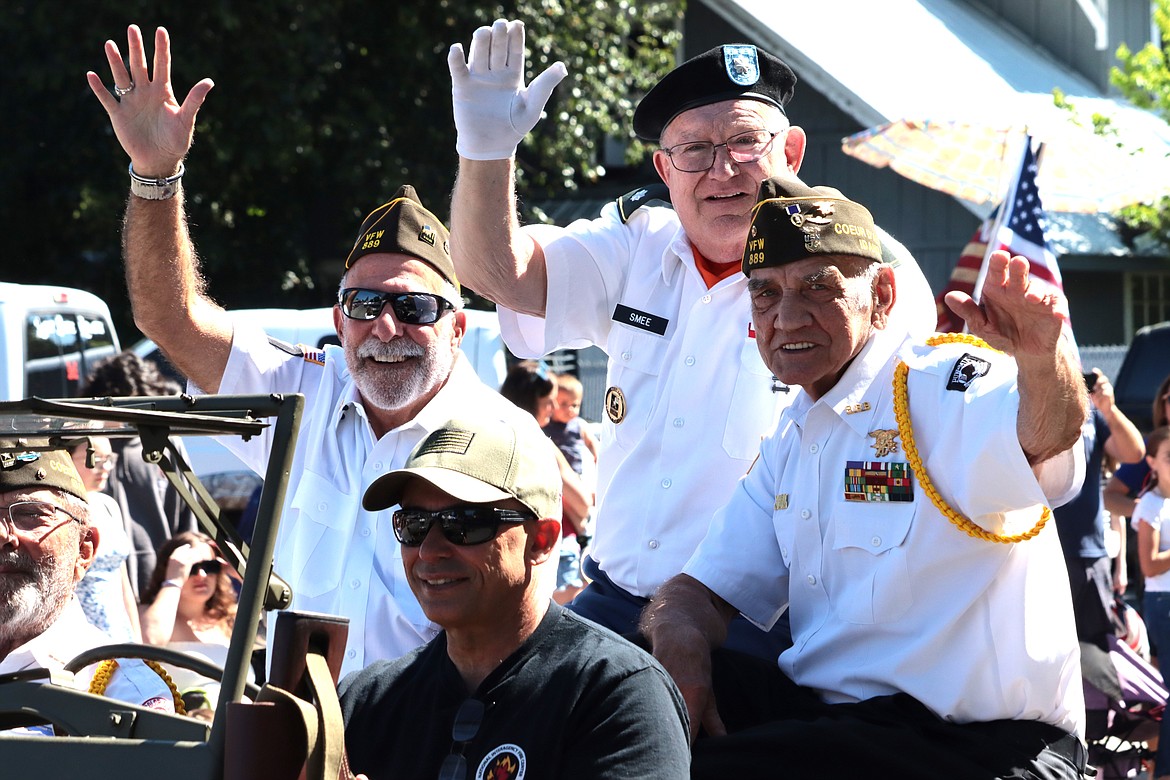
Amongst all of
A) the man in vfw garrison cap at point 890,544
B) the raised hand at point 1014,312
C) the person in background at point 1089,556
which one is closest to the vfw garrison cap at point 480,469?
the man in vfw garrison cap at point 890,544

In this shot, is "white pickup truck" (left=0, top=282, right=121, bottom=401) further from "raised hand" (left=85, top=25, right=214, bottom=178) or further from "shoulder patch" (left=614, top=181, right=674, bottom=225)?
"shoulder patch" (left=614, top=181, right=674, bottom=225)

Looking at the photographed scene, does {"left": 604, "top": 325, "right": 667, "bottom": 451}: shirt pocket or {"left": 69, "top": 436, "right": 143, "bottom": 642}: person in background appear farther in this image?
{"left": 69, "top": 436, "right": 143, "bottom": 642}: person in background

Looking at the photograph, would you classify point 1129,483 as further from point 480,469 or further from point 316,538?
point 480,469

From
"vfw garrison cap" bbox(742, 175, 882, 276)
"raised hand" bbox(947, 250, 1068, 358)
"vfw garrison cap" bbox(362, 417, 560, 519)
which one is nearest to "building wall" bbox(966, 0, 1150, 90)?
"vfw garrison cap" bbox(742, 175, 882, 276)

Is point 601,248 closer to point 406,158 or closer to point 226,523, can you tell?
point 226,523

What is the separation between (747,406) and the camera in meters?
3.97

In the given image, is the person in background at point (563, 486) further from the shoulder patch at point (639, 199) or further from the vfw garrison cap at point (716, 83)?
the vfw garrison cap at point (716, 83)

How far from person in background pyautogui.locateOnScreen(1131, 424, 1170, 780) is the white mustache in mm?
3973

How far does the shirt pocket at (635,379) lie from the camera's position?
4.06m

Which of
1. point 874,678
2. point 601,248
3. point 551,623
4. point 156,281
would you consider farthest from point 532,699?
point 156,281

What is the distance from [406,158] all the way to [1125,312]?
10527mm

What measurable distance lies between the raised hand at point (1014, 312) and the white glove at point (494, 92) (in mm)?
1315

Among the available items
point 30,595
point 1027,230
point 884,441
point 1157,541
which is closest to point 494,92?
point 884,441

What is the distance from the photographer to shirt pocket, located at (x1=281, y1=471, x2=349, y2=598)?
4141mm
